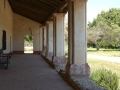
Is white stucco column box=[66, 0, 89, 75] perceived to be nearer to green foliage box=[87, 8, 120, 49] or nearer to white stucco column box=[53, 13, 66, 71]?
white stucco column box=[53, 13, 66, 71]

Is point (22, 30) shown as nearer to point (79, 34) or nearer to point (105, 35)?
point (79, 34)

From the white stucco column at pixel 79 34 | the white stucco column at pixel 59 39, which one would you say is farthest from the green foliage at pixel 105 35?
the white stucco column at pixel 79 34

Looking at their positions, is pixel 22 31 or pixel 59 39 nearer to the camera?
pixel 59 39

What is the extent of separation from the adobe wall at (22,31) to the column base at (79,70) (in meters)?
18.6

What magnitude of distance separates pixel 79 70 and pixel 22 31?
62.9ft

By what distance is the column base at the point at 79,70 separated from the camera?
745cm

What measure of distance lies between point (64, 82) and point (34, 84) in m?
1.09

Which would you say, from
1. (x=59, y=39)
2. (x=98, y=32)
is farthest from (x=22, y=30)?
(x=98, y=32)

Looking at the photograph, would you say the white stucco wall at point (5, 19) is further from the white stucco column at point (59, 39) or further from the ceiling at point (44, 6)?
the white stucco column at point (59, 39)

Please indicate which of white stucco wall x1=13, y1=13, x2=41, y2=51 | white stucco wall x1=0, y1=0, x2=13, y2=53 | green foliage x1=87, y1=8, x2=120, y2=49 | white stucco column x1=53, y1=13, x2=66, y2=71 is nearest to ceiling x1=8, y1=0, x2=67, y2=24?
white stucco column x1=53, y1=13, x2=66, y2=71

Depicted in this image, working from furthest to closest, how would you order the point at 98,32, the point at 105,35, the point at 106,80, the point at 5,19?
1. the point at 105,35
2. the point at 98,32
3. the point at 5,19
4. the point at 106,80

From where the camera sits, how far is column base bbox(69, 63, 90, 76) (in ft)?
24.4

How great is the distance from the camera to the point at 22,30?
25.8 meters

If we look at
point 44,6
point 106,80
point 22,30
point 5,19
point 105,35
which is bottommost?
point 106,80
